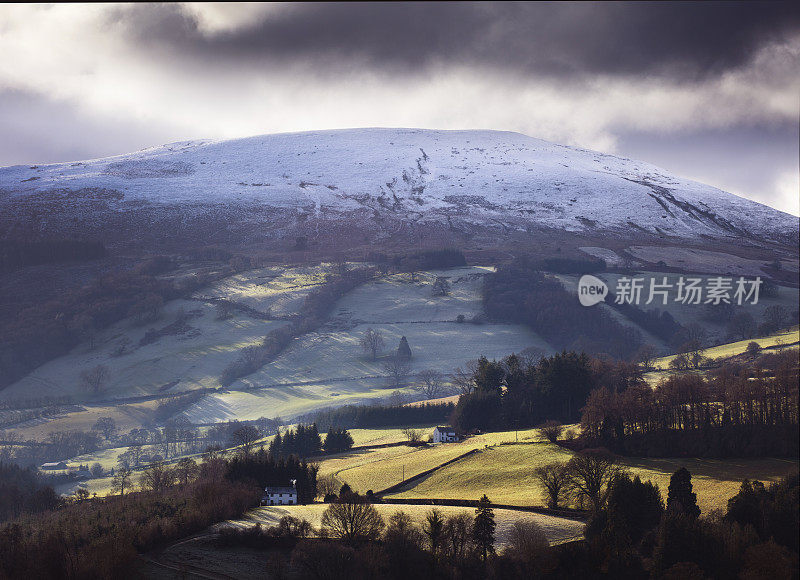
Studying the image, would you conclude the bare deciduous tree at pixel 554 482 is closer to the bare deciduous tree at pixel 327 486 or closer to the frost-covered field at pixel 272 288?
the bare deciduous tree at pixel 327 486

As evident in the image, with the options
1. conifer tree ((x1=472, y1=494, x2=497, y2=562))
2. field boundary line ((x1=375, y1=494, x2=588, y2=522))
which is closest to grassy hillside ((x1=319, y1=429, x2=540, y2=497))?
field boundary line ((x1=375, y1=494, x2=588, y2=522))

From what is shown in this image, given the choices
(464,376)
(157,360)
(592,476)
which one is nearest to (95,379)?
(157,360)

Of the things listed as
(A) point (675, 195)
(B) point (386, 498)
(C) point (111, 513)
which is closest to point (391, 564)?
(B) point (386, 498)

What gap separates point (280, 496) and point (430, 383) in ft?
163

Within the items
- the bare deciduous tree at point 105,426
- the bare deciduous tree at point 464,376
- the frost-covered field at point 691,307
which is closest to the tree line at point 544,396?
the bare deciduous tree at point 464,376

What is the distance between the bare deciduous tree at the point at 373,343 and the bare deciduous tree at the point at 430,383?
11.2m

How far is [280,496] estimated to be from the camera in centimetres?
5222

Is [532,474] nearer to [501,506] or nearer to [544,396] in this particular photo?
[501,506]

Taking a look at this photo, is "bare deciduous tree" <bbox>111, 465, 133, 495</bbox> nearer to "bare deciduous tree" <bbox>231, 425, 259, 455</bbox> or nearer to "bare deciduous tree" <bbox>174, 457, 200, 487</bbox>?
"bare deciduous tree" <bbox>174, 457, 200, 487</bbox>

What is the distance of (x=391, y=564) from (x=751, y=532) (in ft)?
55.5

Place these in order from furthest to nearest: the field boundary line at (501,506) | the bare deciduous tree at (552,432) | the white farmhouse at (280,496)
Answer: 1. the bare deciduous tree at (552,432)
2. the white farmhouse at (280,496)
3. the field boundary line at (501,506)

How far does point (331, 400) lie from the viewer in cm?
9694

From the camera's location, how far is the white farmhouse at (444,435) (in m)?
69.9

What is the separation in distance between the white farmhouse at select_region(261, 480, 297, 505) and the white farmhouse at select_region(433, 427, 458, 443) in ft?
68.5
